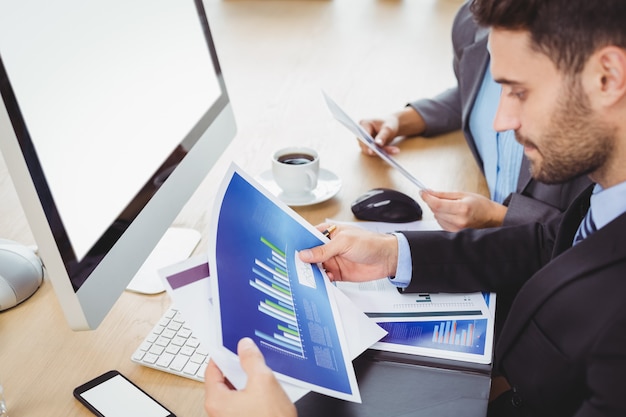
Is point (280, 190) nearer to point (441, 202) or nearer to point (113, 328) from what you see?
point (441, 202)

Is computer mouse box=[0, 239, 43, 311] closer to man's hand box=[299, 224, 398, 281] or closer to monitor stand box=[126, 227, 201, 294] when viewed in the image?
monitor stand box=[126, 227, 201, 294]

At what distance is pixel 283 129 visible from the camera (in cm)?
141

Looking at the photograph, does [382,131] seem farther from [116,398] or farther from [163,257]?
[116,398]

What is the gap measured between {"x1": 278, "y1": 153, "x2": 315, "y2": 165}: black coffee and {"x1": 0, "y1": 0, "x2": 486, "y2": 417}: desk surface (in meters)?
0.08

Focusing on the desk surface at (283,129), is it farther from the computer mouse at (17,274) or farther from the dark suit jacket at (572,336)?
the dark suit jacket at (572,336)

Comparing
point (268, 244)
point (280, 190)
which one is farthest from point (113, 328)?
point (280, 190)

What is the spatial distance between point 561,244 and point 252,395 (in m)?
0.51

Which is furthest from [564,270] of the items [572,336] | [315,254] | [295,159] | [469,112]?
[469,112]

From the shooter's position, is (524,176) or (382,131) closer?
(524,176)

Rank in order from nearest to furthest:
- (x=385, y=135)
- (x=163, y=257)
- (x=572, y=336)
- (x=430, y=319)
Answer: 1. (x=572, y=336)
2. (x=430, y=319)
3. (x=163, y=257)
4. (x=385, y=135)

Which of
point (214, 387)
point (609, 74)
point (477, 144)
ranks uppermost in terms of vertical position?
point (609, 74)

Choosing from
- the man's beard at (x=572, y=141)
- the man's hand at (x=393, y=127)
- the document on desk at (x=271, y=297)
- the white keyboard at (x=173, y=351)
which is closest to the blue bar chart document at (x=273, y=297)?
the document on desk at (x=271, y=297)

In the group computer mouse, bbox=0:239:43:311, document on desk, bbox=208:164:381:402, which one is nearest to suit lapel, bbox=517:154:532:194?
document on desk, bbox=208:164:381:402

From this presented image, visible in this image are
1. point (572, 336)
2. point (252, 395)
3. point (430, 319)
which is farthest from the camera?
point (430, 319)
